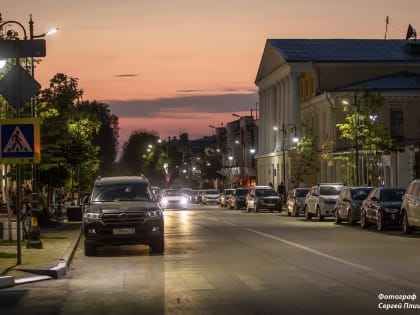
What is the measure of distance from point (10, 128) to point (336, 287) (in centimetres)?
771

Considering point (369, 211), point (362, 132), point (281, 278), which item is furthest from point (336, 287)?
point (362, 132)

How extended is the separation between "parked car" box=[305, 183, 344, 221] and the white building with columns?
21585 mm

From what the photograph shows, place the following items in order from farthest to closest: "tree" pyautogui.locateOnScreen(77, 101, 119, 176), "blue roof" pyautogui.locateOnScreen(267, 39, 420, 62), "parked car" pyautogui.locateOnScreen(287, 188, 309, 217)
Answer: "tree" pyautogui.locateOnScreen(77, 101, 119, 176)
"blue roof" pyautogui.locateOnScreen(267, 39, 420, 62)
"parked car" pyautogui.locateOnScreen(287, 188, 309, 217)

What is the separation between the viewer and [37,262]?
2002 centimetres

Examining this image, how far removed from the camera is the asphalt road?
43.1ft

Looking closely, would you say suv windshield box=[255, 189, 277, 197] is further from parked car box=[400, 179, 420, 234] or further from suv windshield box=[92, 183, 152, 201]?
suv windshield box=[92, 183, 152, 201]

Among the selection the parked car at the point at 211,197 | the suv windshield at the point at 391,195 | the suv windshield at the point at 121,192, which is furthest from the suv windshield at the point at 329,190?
the parked car at the point at 211,197

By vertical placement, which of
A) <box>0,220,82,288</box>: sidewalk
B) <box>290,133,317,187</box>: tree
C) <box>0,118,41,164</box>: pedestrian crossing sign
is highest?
<box>290,133,317,187</box>: tree

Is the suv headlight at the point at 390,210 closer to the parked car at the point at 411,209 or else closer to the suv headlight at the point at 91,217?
the parked car at the point at 411,209

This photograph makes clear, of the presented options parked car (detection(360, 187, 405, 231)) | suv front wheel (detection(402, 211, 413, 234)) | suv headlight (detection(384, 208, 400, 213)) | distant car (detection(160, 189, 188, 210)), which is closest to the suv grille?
suv front wheel (detection(402, 211, 413, 234))

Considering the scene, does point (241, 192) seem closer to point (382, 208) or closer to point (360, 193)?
point (360, 193)

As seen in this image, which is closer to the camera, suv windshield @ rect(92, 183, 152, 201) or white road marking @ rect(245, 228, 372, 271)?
white road marking @ rect(245, 228, 372, 271)

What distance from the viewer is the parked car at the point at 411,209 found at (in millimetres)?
30312

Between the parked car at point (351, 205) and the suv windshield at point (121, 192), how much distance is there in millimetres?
16393
